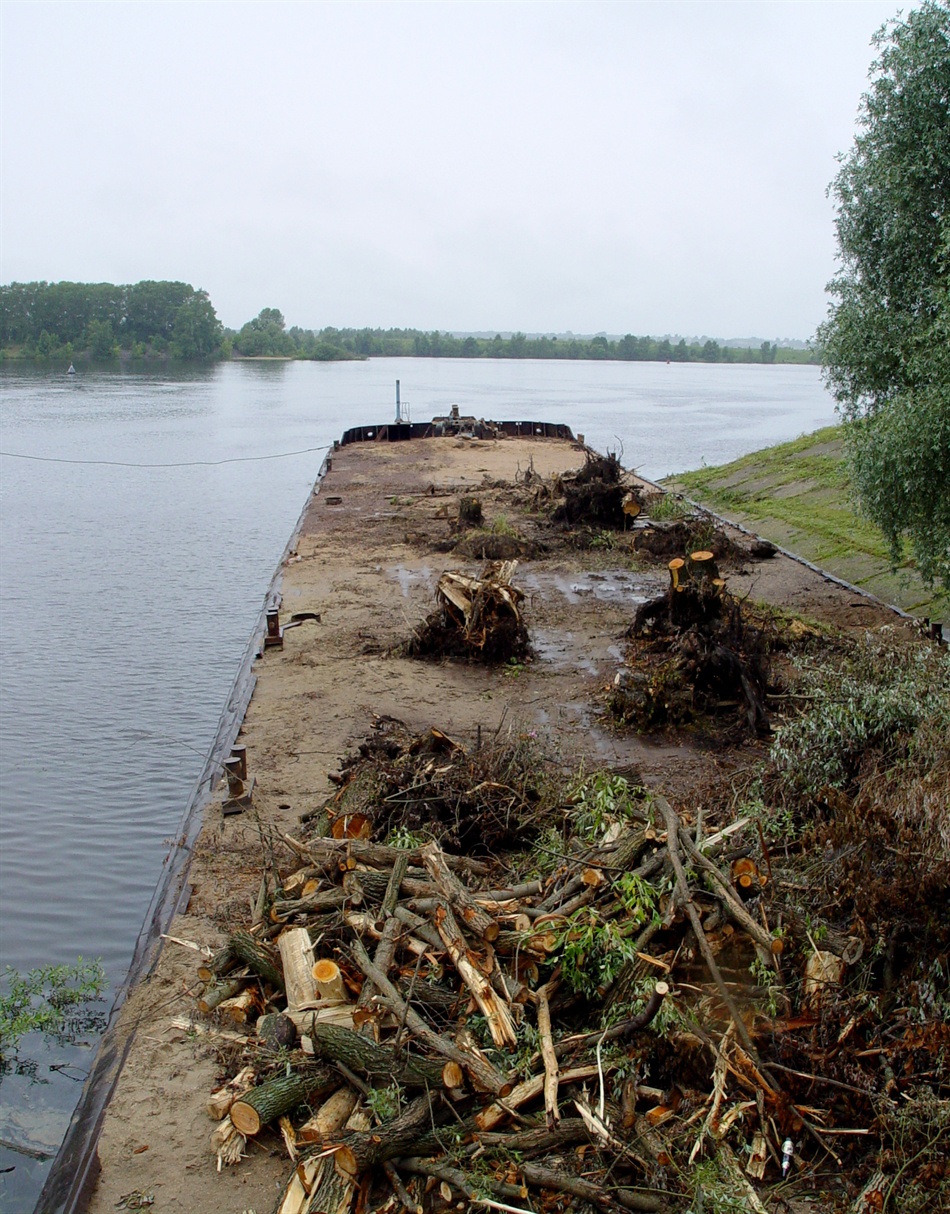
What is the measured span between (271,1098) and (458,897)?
4.46 ft

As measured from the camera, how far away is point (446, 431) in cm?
4094

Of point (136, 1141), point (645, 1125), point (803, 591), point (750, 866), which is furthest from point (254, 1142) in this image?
point (803, 591)

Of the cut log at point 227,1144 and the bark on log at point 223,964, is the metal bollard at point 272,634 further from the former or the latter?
the cut log at point 227,1144

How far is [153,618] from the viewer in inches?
738

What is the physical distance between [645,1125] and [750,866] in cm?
165

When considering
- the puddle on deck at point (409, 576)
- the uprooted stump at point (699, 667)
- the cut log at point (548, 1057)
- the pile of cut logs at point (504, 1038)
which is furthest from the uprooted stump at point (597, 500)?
the cut log at point (548, 1057)

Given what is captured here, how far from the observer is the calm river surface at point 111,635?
8.74m

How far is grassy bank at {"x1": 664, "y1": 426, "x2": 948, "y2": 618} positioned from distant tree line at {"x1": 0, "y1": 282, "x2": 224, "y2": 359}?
95069 millimetres

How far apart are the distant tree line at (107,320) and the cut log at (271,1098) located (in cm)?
11578

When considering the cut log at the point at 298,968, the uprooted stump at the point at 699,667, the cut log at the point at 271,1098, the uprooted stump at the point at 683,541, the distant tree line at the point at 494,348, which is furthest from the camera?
the distant tree line at the point at 494,348

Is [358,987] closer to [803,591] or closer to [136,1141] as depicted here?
[136,1141]

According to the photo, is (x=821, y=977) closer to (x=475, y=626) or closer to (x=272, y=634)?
(x=475, y=626)

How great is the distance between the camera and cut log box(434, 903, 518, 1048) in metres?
5.04

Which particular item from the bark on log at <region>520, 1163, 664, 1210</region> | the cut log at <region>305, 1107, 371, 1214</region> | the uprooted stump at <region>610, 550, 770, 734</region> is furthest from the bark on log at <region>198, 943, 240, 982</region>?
the uprooted stump at <region>610, 550, 770, 734</region>
